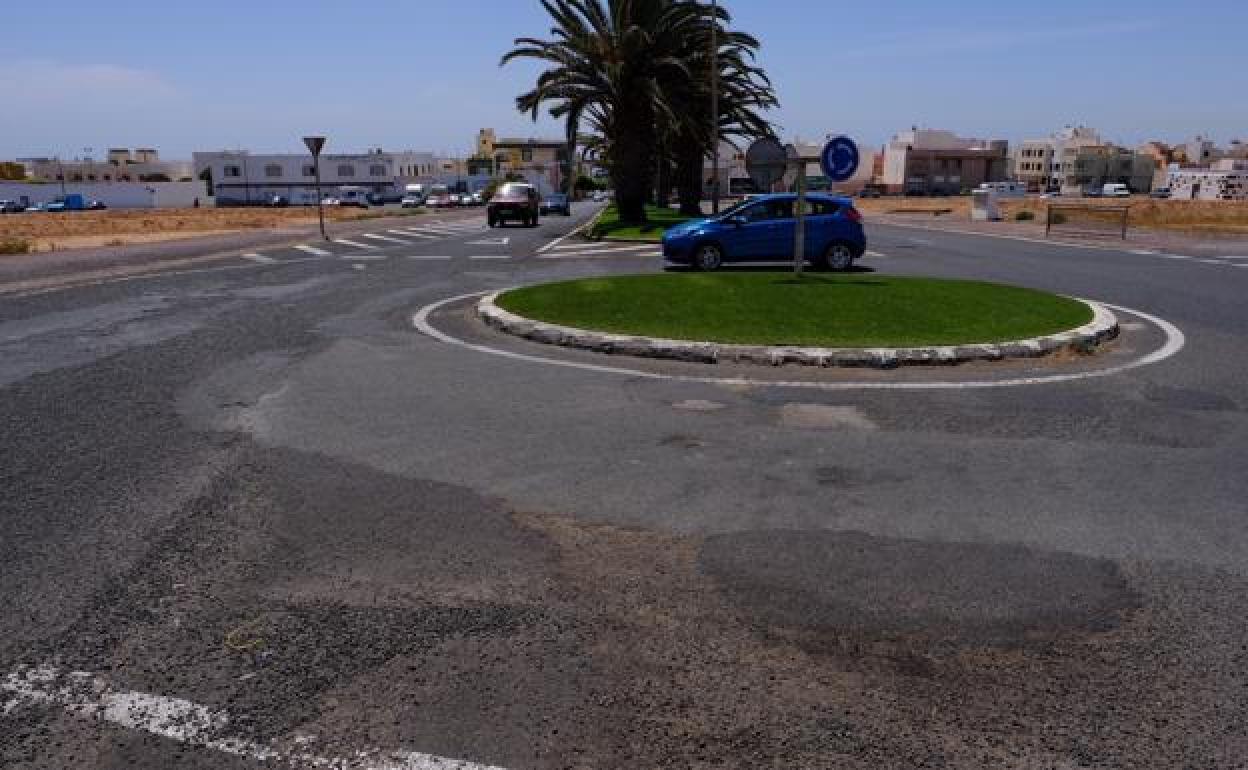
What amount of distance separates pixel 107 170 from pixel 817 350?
17491 centimetres

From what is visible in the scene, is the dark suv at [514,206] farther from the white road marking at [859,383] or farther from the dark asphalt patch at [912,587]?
the dark asphalt patch at [912,587]

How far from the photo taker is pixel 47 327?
1144cm

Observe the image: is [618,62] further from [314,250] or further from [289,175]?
[289,175]

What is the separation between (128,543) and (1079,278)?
60.4 ft

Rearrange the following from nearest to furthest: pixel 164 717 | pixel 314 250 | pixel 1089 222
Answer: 1. pixel 164 717
2. pixel 314 250
3. pixel 1089 222

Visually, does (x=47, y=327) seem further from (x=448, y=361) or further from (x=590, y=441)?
(x=590, y=441)

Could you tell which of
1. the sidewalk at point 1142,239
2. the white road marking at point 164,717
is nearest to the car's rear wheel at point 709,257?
the sidewalk at point 1142,239

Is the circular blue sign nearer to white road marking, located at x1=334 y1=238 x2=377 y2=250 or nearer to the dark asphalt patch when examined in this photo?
the dark asphalt patch

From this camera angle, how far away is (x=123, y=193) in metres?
107

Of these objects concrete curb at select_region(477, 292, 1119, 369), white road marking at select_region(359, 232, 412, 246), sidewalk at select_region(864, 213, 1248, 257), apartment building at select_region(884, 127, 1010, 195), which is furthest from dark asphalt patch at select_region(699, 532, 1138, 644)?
apartment building at select_region(884, 127, 1010, 195)

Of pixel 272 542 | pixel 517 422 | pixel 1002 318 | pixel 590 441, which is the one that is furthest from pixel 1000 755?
pixel 1002 318

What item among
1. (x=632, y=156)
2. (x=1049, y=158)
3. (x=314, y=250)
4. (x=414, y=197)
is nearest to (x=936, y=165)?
(x=1049, y=158)

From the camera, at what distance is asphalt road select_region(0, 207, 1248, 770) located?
A: 3.05 metres

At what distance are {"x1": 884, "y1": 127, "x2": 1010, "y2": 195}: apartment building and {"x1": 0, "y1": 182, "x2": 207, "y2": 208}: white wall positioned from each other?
99.4 metres
